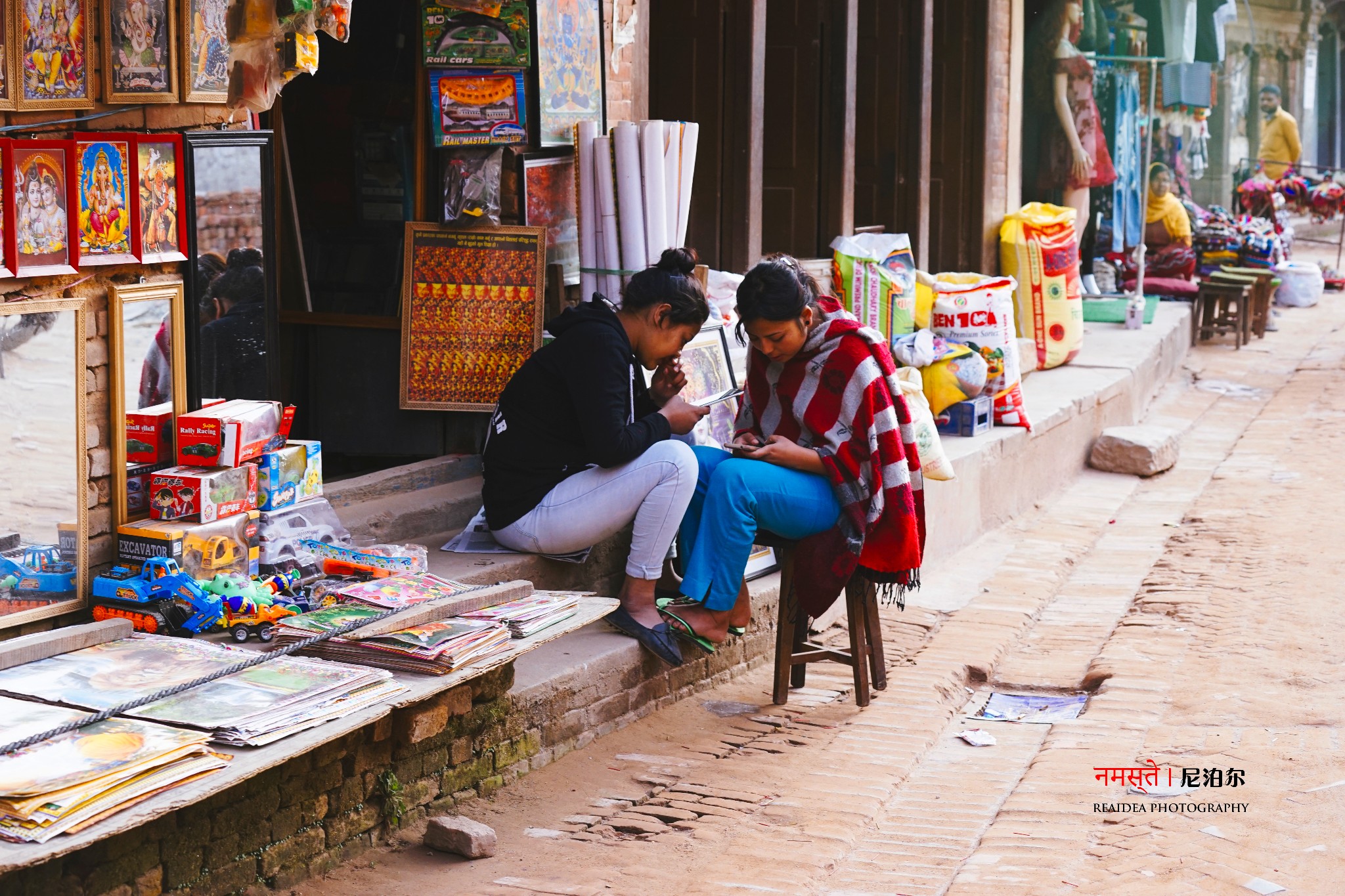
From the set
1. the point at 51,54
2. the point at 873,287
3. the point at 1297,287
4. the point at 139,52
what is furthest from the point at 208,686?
the point at 1297,287

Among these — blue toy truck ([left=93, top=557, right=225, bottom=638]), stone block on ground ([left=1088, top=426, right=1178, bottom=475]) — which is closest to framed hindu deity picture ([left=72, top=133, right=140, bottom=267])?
blue toy truck ([left=93, top=557, right=225, bottom=638])

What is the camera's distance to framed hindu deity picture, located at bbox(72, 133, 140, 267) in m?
3.84

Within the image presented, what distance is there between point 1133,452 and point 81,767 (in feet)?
26.2

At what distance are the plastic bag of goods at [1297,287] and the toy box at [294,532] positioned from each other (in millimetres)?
16318

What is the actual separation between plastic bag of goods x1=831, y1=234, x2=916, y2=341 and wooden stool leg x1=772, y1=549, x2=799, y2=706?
305cm

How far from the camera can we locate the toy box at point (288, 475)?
14.4 feet

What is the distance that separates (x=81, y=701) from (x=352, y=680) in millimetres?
597

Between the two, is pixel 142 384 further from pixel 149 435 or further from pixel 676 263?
pixel 676 263

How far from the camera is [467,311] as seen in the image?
224 inches

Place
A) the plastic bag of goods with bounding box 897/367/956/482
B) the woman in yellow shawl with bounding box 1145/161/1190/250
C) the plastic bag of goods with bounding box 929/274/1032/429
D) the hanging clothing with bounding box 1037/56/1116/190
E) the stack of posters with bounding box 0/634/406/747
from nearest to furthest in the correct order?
the stack of posters with bounding box 0/634/406/747 → the plastic bag of goods with bounding box 897/367/956/482 → the plastic bag of goods with bounding box 929/274/1032/429 → the hanging clothing with bounding box 1037/56/1116/190 → the woman in yellow shawl with bounding box 1145/161/1190/250

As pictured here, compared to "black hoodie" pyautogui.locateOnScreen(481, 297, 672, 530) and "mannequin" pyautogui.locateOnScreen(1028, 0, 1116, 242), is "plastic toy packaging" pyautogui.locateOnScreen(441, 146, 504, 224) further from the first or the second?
"mannequin" pyautogui.locateOnScreen(1028, 0, 1116, 242)

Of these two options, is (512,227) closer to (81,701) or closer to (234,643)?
(234,643)

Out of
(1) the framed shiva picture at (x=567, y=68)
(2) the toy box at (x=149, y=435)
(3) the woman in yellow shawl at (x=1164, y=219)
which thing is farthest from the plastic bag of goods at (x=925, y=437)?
(3) the woman in yellow shawl at (x=1164, y=219)

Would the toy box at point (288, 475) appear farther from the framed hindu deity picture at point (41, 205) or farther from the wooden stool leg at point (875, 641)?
the wooden stool leg at point (875, 641)
